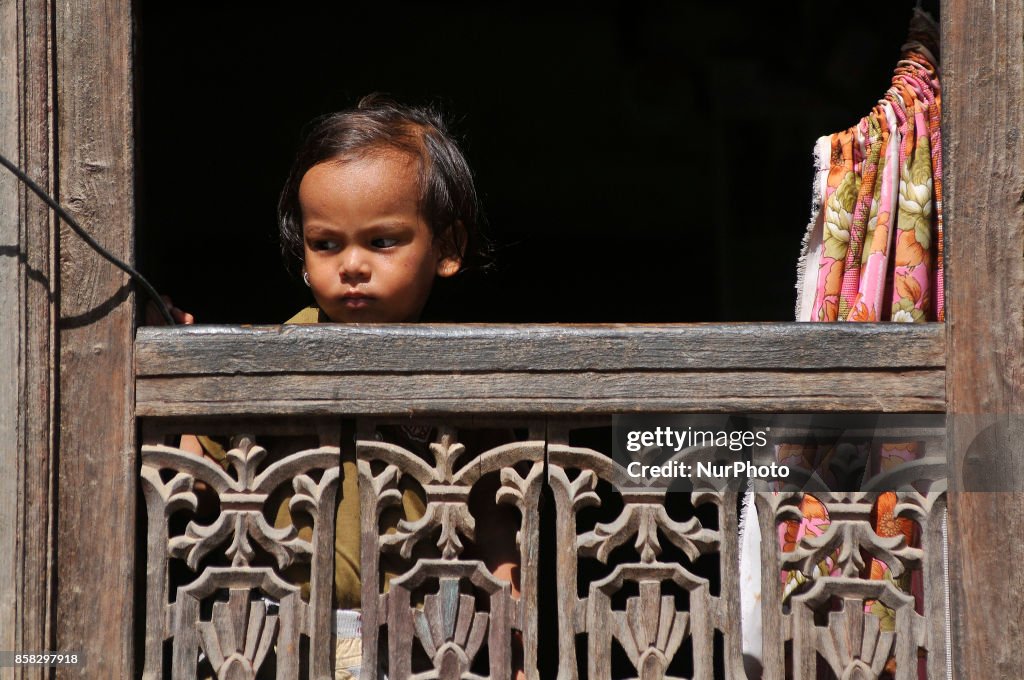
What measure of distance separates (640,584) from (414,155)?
1.02m

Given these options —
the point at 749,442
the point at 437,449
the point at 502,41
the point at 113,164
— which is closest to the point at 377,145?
the point at 113,164

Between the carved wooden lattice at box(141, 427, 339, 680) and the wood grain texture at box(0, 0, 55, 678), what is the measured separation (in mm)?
179

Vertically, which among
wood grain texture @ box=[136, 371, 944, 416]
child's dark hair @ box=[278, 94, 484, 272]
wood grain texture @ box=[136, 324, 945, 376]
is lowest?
wood grain texture @ box=[136, 371, 944, 416]

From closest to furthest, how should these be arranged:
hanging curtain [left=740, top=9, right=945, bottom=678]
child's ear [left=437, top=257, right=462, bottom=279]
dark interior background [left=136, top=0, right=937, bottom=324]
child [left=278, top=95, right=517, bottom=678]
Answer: hanging curtain [left=740, top=9, right=945, bottom=678]
child [left=278, top=95, right=517, bottom=678]
child's ear [left=437, top=257, right=462, bottom=279]
dark interior background [left=136, top=0, right=937, bottom=324]

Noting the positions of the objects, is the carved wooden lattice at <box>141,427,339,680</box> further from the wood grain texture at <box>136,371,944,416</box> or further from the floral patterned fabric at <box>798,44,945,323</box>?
the floral patterned fabric at <box>798,44,945,323</box>

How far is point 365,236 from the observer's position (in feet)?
8.30

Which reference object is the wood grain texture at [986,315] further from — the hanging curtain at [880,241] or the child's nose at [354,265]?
the child's nose at [354,265]

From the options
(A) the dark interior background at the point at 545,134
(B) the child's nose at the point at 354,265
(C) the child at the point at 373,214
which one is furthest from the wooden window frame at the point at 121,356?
(A) the dark interior background at the point at 545,134

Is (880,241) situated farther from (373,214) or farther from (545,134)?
(545,134)

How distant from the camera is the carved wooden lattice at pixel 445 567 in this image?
215 centimetres

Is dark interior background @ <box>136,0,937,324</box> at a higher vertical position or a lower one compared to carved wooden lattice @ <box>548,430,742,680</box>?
higher

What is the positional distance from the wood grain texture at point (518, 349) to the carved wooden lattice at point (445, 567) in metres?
0.14

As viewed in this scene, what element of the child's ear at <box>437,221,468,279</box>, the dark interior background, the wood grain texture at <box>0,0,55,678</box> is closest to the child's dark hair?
the child's ear at <box>437,221,468,279</box>

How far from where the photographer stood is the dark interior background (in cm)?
409
